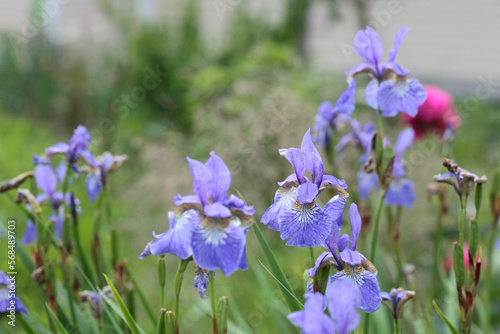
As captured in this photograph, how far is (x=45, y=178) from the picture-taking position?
1509 mm

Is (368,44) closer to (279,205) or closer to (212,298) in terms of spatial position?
(279,205)

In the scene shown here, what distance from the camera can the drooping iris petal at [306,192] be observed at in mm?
870

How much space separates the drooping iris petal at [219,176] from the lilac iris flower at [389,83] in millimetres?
490

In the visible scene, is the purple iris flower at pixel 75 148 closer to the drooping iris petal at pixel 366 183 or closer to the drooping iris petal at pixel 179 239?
the drooping iris petal at pixel 179 239

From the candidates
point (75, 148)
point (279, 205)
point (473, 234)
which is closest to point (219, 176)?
point (279, 205)

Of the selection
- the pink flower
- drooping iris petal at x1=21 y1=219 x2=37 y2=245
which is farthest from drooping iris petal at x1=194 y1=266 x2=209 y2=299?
the pink flower

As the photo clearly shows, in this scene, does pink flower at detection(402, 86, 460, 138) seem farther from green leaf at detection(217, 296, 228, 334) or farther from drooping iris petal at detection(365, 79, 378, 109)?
green leaf at detection(217, 296, 228, 334)

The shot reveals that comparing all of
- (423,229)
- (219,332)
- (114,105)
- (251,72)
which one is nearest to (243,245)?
(219,332)

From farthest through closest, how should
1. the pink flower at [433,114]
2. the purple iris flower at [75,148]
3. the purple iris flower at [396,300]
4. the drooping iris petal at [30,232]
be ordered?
the pink flower at [433,114] → the drooping iris petal at [30,232] → the purple iris flower at [75,148] → the purple iris flower at [396,300]

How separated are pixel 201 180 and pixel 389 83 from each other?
1.93 feet

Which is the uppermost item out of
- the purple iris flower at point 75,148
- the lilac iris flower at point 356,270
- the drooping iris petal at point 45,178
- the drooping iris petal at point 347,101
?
the drooping iris petal at point 347,101

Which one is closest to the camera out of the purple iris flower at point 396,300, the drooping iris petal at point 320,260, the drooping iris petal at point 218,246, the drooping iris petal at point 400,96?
the drooping iris petal at point 218,246

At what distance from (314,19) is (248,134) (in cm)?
501

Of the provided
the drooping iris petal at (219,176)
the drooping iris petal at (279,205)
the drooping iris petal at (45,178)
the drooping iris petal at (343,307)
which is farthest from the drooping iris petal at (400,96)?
the drooping iris petal at (45,178)
